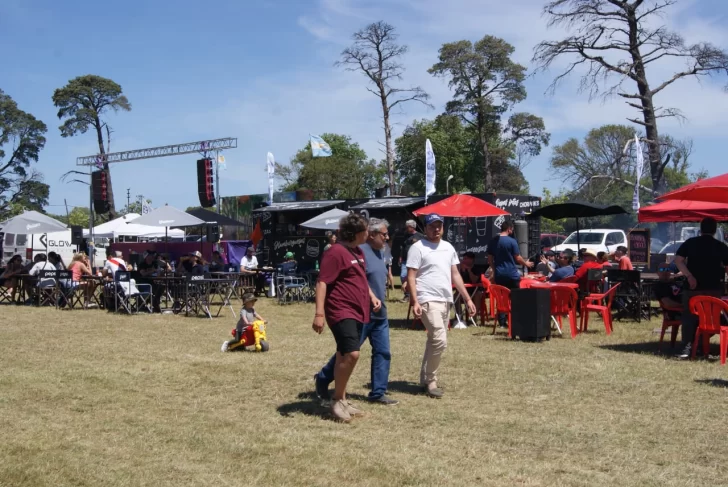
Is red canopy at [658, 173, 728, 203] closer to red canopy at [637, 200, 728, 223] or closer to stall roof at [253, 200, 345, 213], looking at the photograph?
red canopy at [637, 200, 728, 223]

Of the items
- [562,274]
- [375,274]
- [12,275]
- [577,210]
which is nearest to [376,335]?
[375,274]

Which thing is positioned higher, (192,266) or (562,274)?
(192,266)

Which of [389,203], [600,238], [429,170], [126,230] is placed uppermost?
[429,170]

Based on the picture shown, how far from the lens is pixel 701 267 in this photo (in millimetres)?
8492

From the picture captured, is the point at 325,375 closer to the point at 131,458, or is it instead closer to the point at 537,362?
→ the point at 131,458

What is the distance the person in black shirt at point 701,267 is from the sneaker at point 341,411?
4598 mm

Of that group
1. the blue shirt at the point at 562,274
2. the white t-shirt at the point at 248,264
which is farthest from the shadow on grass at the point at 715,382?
the white t-shirt at the point at 248,264

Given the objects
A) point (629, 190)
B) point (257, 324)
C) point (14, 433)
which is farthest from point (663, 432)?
point (629, 190)

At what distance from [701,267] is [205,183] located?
970 inches

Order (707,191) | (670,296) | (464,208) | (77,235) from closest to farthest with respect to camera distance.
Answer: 1. (707,191)
2. (670,296)
3. (464,208)
4. (77,235)

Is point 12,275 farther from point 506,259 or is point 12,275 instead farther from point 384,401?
Result: point 384,401

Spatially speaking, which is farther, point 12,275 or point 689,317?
point 12,275

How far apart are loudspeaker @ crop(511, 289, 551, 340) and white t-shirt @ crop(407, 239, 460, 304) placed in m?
3.73

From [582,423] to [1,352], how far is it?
718 cm
